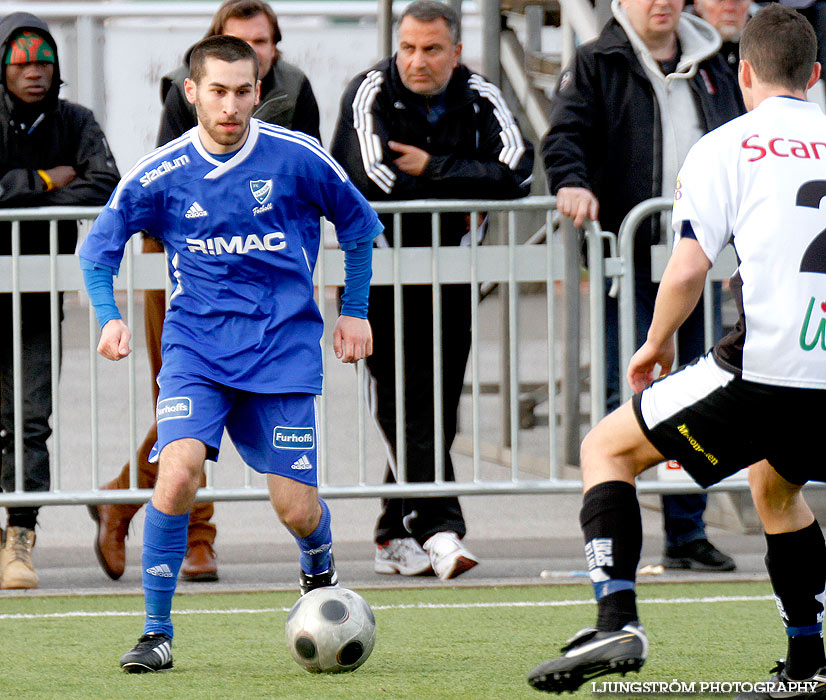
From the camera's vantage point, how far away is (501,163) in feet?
21.6

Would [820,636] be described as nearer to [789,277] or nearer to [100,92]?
[789,277]

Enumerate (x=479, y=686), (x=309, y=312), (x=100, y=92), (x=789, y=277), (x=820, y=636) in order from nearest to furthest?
1. (x=789, y=277)
2. (x=820, y=636)
3. (x=479, y=686)
4. (x=309, y=312)
5. (x=100, y=92)

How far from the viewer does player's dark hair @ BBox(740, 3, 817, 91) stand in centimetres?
392

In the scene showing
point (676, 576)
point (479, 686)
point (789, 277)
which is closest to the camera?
point (789, 277)

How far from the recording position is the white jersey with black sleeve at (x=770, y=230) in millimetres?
3719

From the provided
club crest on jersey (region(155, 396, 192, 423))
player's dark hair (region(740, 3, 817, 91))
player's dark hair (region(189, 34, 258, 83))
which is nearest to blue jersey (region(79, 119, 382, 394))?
club crest on jersey (region(155, 396, 192, 423))

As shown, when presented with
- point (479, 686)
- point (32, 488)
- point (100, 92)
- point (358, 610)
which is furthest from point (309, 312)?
point (100, 92)

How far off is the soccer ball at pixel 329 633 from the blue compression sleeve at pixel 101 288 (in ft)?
3.61

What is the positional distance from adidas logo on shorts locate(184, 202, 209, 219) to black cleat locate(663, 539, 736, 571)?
278cm

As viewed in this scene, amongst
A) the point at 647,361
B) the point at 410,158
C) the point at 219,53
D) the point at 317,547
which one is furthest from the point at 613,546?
the point at 410,158

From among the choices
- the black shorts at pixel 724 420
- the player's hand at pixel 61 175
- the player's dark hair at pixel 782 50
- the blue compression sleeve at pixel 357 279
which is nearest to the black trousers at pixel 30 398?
the player's hand at pixel 61 175

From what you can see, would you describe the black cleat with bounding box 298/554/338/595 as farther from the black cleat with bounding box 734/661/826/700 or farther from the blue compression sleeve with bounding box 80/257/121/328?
the black cleat with bounding box 734/661/826/700

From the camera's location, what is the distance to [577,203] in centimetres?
636

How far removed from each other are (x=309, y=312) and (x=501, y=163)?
190 cm
